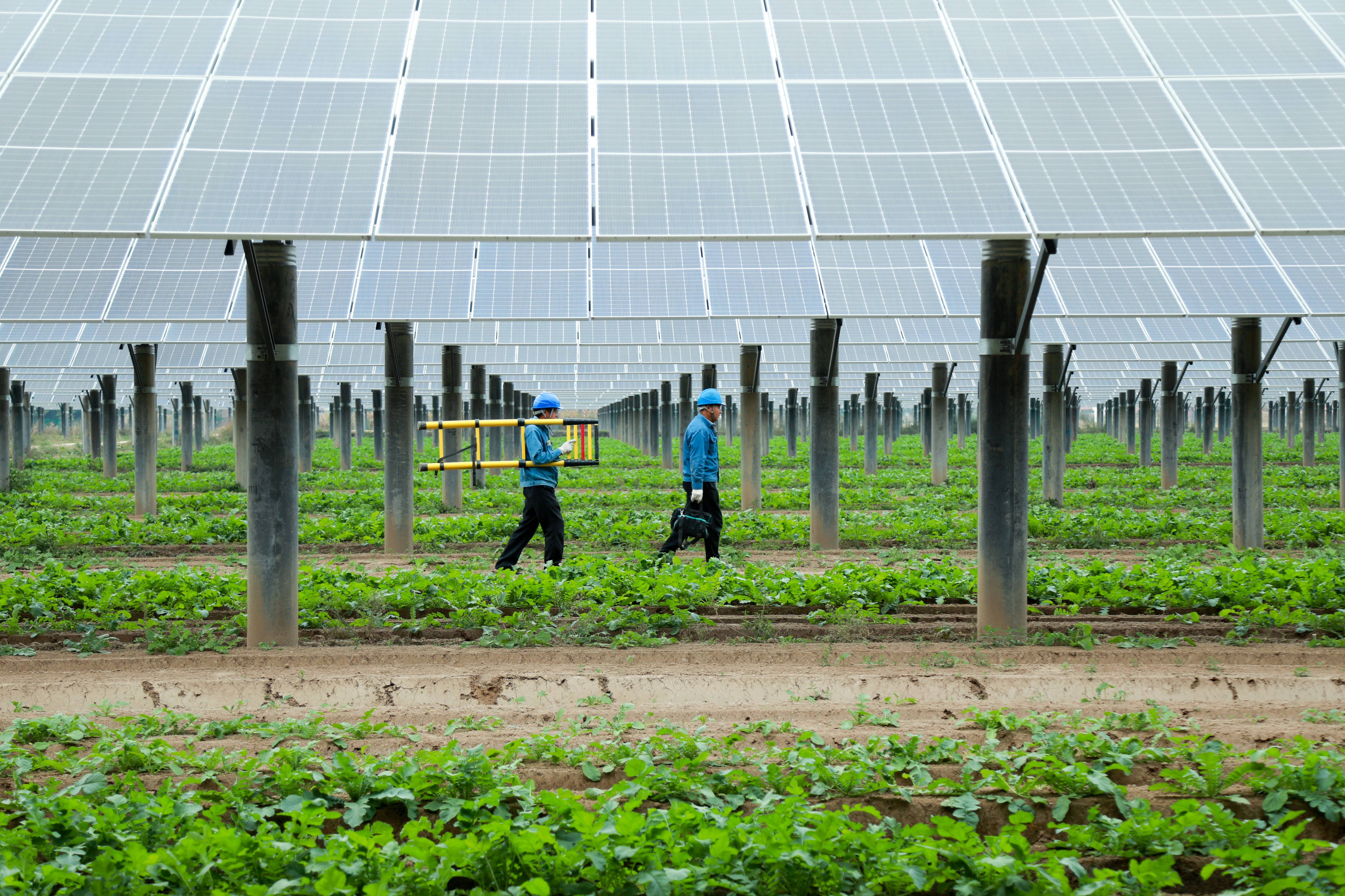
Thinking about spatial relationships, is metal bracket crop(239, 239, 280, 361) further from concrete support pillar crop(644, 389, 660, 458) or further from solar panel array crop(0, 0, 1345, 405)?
concrete support pillar crop(644, 389, 660, 458)

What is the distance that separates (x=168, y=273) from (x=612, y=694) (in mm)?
12955

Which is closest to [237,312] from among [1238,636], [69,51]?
[69,51]

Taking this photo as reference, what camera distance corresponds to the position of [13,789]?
569cm

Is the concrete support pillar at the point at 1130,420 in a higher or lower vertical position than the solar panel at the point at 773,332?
lower

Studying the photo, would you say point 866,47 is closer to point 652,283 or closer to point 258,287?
point 258,287

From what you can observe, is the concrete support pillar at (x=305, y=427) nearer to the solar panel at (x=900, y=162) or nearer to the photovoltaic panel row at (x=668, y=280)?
the photovoltaic panel row at (x=668, y=280)

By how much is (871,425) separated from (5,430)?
2318 cm

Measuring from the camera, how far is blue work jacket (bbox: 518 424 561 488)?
1231cm

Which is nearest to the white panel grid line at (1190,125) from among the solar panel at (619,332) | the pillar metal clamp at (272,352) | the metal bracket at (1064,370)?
the pillar metal clamp at (272,352)

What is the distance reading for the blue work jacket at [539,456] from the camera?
40.4ft

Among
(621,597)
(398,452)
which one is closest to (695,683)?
(621,597)

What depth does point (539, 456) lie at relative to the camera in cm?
1238

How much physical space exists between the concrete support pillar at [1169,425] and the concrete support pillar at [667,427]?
14.2 metres

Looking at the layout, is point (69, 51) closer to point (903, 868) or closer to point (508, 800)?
point (508, 800)
